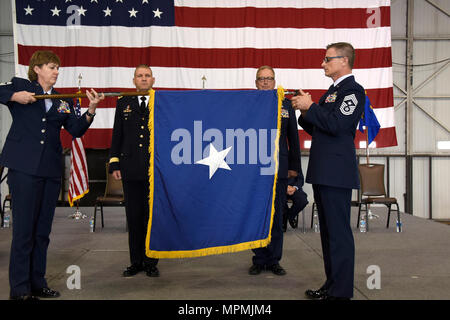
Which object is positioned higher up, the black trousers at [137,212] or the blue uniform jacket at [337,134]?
the blue uniform jacket at [337,134]

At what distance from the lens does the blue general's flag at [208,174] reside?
2.77 metres

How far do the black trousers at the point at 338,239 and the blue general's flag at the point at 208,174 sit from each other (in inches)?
17.4

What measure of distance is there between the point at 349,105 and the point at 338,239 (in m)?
0.79

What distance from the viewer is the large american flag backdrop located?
283 inches

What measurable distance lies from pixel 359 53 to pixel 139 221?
5.65m

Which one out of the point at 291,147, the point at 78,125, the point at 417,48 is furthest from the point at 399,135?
the point at 78,125

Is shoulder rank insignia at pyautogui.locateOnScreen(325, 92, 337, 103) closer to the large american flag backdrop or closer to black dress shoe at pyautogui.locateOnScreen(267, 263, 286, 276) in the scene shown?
black dress shoe at pyautogui.locateOnScreen(267, 263, 286, 276)

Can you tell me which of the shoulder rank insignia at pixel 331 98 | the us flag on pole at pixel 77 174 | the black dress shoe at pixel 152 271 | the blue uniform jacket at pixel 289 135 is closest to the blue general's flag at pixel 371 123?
the blue uniform jacket at pixel 289 135

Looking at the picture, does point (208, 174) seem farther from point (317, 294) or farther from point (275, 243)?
point (317, 294)

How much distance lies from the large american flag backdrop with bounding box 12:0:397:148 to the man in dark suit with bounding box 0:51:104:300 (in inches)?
180

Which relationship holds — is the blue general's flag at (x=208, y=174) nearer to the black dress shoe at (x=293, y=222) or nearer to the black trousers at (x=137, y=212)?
the black trousers at (x=137, y=212)

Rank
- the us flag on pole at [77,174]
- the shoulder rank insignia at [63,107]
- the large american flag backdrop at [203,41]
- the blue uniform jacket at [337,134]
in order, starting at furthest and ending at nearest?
the large american flag backdrop at [203,41] < the us flag on pole at [77,174] < the shoulder rank insignia at [63,107] < the blue uniform jacket at [337,134]

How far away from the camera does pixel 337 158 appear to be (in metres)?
2.49

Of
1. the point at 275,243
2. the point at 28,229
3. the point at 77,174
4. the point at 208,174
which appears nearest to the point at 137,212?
the point at 208,174
